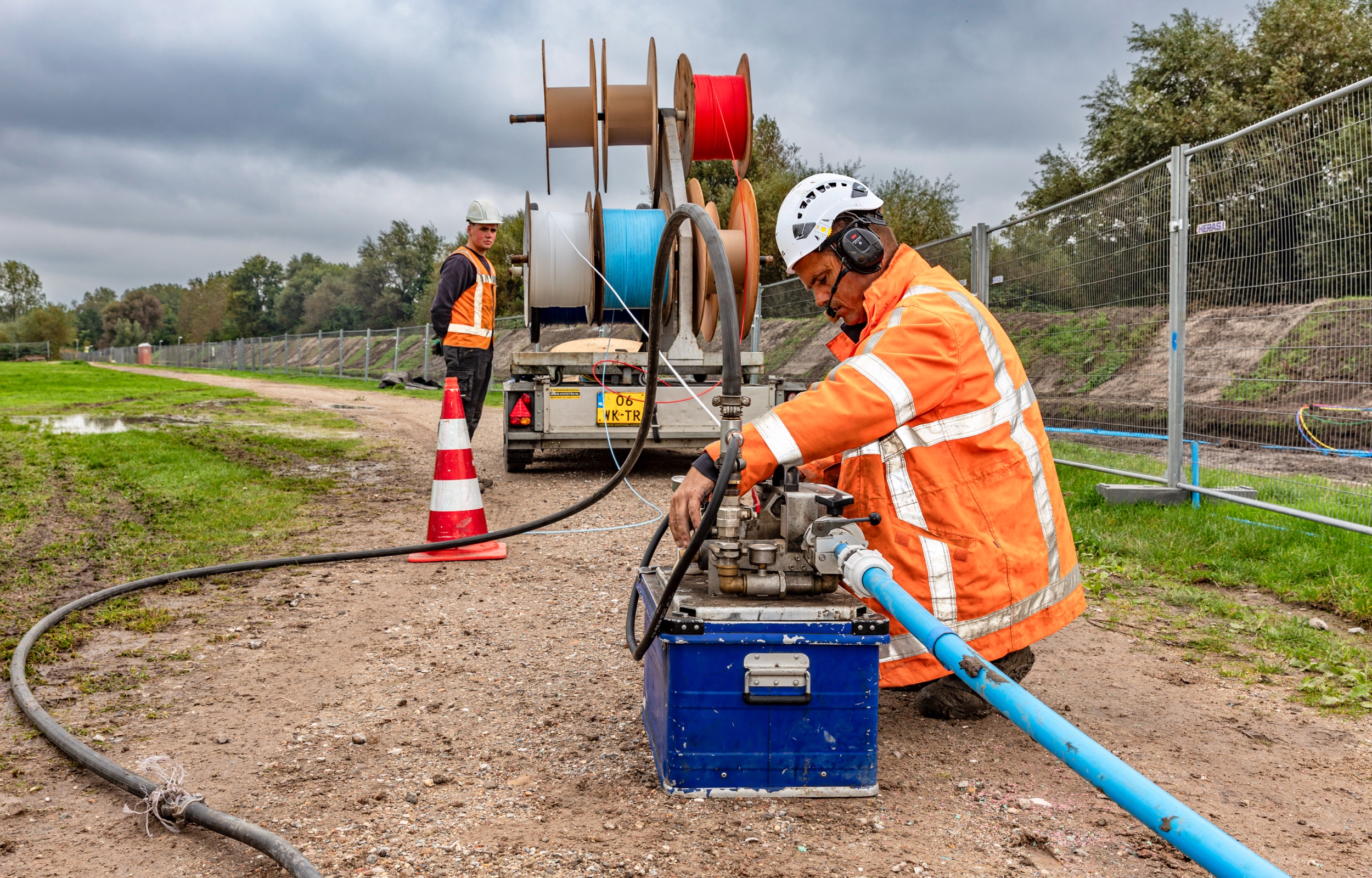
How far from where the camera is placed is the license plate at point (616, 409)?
8.01 m

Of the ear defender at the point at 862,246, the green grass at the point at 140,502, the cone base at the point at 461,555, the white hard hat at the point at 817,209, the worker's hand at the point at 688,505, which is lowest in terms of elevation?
the cone base at the point at 461,555

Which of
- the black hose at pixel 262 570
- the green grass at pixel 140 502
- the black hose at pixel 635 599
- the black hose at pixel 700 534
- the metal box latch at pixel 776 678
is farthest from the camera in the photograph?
the green grass at pixel 140 502

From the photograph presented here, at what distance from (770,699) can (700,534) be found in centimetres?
47

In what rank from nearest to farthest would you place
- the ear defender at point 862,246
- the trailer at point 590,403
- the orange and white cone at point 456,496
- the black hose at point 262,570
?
the black hose at point 262,570 < the ear defender at point 862,246 < the orange and white cone at point 456,496 < the trailer at point 590,403

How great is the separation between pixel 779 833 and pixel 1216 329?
5208mm

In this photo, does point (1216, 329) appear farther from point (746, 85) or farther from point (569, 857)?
point (569, 857)

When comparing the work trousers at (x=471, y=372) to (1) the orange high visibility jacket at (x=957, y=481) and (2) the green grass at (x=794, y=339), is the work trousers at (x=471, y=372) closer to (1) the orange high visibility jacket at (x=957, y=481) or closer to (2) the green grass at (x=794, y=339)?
(1) the orange high visibility jacket at (x=957, y=481)

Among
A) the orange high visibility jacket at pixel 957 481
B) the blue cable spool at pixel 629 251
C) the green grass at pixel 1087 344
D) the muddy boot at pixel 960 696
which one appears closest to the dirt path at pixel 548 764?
the muddy boot at pixel 960 696

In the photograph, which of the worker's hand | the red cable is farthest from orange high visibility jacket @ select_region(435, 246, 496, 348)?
the worker's hand

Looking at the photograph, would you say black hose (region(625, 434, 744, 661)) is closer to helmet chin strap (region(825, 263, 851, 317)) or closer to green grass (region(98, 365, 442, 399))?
helmet chin strap (region(825, 263, 851, 317))

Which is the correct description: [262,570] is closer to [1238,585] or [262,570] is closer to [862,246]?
[862,246]

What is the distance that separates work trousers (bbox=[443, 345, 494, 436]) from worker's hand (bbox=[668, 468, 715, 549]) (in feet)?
17.5

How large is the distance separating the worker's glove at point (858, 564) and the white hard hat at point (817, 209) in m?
1.04

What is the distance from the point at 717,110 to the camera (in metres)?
8.50
